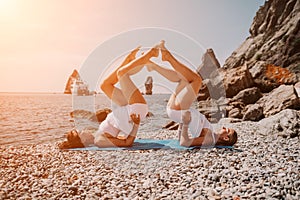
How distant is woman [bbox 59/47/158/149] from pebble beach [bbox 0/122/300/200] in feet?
1.41

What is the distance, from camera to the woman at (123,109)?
214 inches

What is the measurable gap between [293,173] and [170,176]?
69.2 inches

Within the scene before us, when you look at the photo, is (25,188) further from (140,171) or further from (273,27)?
(273,27)

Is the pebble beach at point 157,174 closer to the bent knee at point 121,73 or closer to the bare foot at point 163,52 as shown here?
the bent knee at point 121,73

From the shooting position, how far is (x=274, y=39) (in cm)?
2958

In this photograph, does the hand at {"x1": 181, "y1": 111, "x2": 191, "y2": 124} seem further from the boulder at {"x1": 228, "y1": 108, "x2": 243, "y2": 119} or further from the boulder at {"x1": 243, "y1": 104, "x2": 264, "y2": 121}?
the boulder at {"x1": 228, "y1": 108, "x2": 243, "y2": 119}

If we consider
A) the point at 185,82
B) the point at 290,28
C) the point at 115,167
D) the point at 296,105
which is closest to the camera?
the point at 115,167

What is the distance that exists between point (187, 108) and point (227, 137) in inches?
43.4

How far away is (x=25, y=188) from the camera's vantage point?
3650 millimetres

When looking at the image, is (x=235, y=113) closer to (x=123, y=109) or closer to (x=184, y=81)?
(x=184, y=81)

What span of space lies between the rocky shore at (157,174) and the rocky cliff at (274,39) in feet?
65.7

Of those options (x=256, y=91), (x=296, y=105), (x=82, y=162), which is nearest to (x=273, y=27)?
(x=256, y=91)

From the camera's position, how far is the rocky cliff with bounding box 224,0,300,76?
2525 cm

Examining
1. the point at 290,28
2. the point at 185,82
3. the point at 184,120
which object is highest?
the point at 290,28
